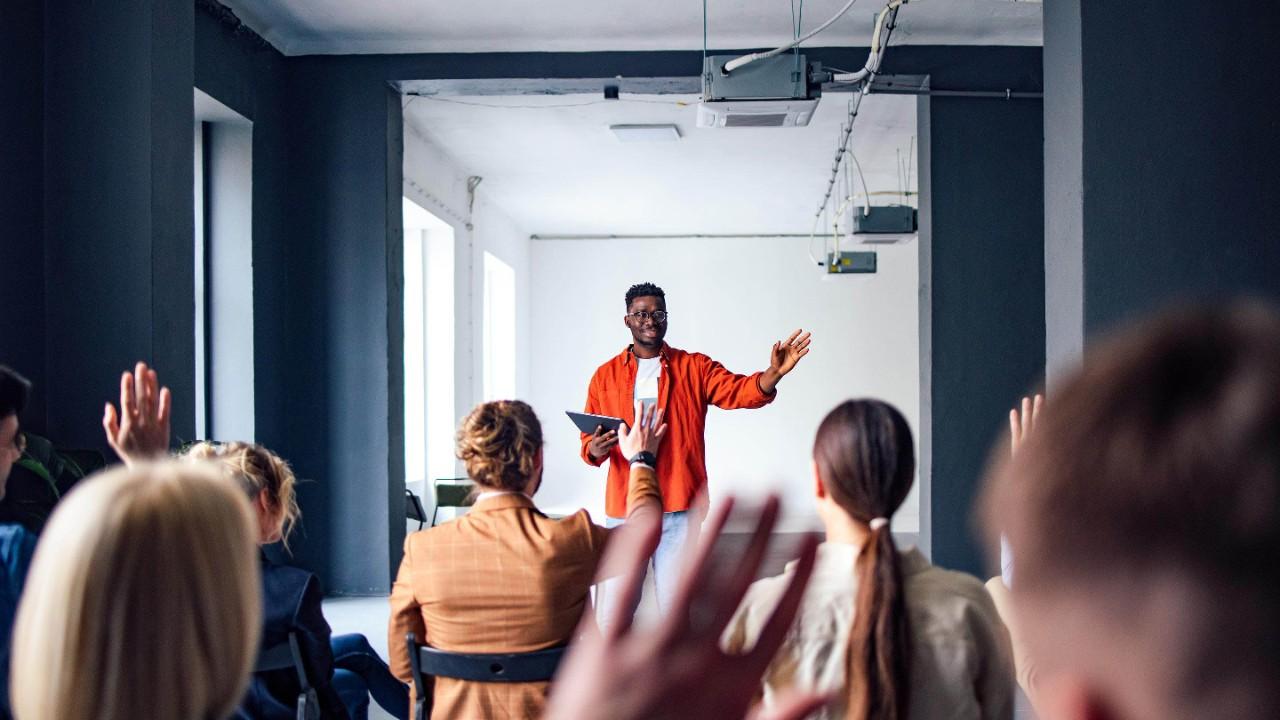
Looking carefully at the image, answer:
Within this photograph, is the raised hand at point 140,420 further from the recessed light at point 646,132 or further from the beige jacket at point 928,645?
the recessed light at point 646,132

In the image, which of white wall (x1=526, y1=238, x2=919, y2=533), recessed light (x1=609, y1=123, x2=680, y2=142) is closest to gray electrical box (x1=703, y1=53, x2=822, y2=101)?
recessed light (x1=609, y1=123, x2=680, y2=142)

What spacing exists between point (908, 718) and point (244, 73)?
494 cm

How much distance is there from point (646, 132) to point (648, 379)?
4.34 m

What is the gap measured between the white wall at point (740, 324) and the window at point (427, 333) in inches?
153

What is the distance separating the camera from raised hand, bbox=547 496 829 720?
39 cm

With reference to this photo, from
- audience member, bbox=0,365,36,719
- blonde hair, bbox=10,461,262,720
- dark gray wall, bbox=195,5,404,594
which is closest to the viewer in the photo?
blonde hair, bbox=10,461,262,720

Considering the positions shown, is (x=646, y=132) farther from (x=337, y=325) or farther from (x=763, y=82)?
(x=763, y=82)

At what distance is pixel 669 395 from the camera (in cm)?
383

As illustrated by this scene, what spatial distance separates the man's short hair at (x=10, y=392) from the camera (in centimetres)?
203

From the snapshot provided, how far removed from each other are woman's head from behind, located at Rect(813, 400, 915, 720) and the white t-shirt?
7.51 ft

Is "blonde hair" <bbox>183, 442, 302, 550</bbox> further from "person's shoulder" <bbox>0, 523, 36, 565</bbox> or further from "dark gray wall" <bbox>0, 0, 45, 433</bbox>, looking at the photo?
"dark gray wall" <bbox>0, 0, 45, 433</bbox>

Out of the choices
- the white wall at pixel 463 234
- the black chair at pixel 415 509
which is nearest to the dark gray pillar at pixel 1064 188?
the white wall at pixel 463 234

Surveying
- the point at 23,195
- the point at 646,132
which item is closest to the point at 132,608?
the point at 23,195

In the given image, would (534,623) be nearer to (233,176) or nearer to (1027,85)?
(233,176)
